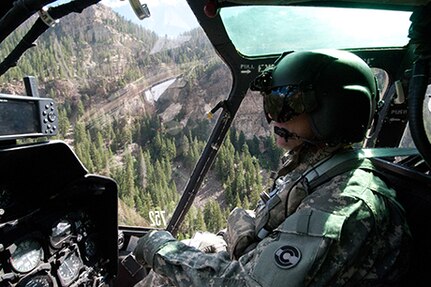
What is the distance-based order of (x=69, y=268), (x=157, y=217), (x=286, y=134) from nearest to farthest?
1. (x=286, y=134)
2. (x=69, y=268)
3. (x=157, y=217)

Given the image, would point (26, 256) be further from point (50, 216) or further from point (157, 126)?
point (157, 126)

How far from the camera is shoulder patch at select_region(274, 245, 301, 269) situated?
985 millimetres

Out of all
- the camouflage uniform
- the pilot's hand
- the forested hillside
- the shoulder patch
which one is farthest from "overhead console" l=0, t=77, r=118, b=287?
the shoulder patch

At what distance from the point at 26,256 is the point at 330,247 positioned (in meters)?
1.16

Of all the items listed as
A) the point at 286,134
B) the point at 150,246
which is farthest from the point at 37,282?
the point at 286,134

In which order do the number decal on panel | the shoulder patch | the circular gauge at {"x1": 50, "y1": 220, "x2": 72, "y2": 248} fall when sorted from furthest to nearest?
1. the number decal on panel
2. the circular gauge at {"x1": 50, "y1": 220, "x2": 72, "y2": 248}
3. the shoulder patch

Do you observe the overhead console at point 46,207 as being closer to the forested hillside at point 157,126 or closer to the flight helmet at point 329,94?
the forested hillside at point 157,126

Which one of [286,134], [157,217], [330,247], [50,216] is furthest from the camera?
[157,217]

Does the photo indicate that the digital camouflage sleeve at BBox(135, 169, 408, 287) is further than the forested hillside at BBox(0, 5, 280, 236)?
No

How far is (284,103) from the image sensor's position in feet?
4.39

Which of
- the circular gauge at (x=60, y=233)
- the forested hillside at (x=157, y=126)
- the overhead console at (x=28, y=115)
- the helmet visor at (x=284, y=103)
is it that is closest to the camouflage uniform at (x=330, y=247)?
the helmet visor at (x=284, y=103)

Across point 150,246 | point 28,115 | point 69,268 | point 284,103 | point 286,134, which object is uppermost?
point 28,115

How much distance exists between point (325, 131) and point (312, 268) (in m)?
0.51

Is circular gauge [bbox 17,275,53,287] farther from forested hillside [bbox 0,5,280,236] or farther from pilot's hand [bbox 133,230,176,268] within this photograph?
forested hillside [bbox 0,5,280,236]
